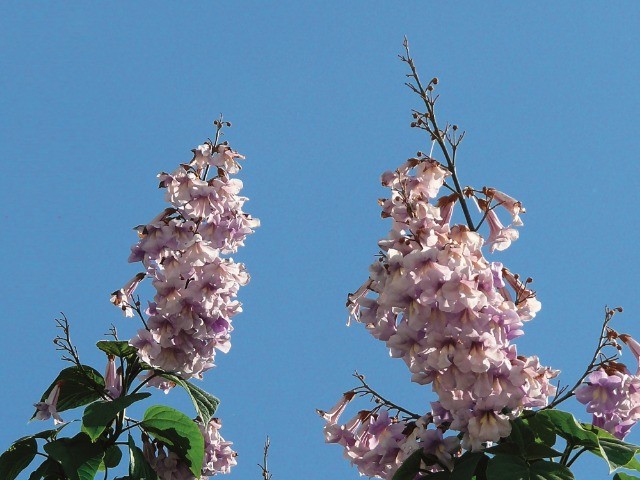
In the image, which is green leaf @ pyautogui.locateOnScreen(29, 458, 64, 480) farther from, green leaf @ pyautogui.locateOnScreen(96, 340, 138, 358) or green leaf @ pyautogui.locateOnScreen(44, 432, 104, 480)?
green leaf @ pyautogui.locateOnScreen(96, 340, 138, 358)

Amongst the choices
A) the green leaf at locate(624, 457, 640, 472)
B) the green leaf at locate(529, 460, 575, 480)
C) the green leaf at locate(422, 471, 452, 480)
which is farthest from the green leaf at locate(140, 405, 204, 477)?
the green leaf at locate(624, 457, 640, 472)

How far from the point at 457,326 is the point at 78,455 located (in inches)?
70.6

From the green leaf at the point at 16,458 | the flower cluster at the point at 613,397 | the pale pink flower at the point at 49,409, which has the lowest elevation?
the flower cluster at the point at 613,397

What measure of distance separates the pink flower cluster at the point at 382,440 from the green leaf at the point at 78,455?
3.26 feet

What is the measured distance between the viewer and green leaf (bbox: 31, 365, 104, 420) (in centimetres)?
Answer: 450

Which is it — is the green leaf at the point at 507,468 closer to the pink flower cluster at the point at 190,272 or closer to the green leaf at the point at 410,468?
the green leaf at the point at 410,468

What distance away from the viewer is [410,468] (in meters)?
3.59

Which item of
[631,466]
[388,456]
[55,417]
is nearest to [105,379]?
[55,417]

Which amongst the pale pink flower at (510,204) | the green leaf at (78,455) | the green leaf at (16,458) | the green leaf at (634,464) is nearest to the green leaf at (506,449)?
the green leaf at (634,464)

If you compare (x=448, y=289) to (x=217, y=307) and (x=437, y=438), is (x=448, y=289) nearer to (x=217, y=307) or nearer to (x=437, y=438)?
(x=437, y=438)

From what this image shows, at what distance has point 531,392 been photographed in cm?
347

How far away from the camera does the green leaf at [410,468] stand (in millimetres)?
3559

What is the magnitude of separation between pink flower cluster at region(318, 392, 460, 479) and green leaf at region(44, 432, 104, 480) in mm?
993

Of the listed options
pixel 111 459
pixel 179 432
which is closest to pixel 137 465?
pixel 111 459
